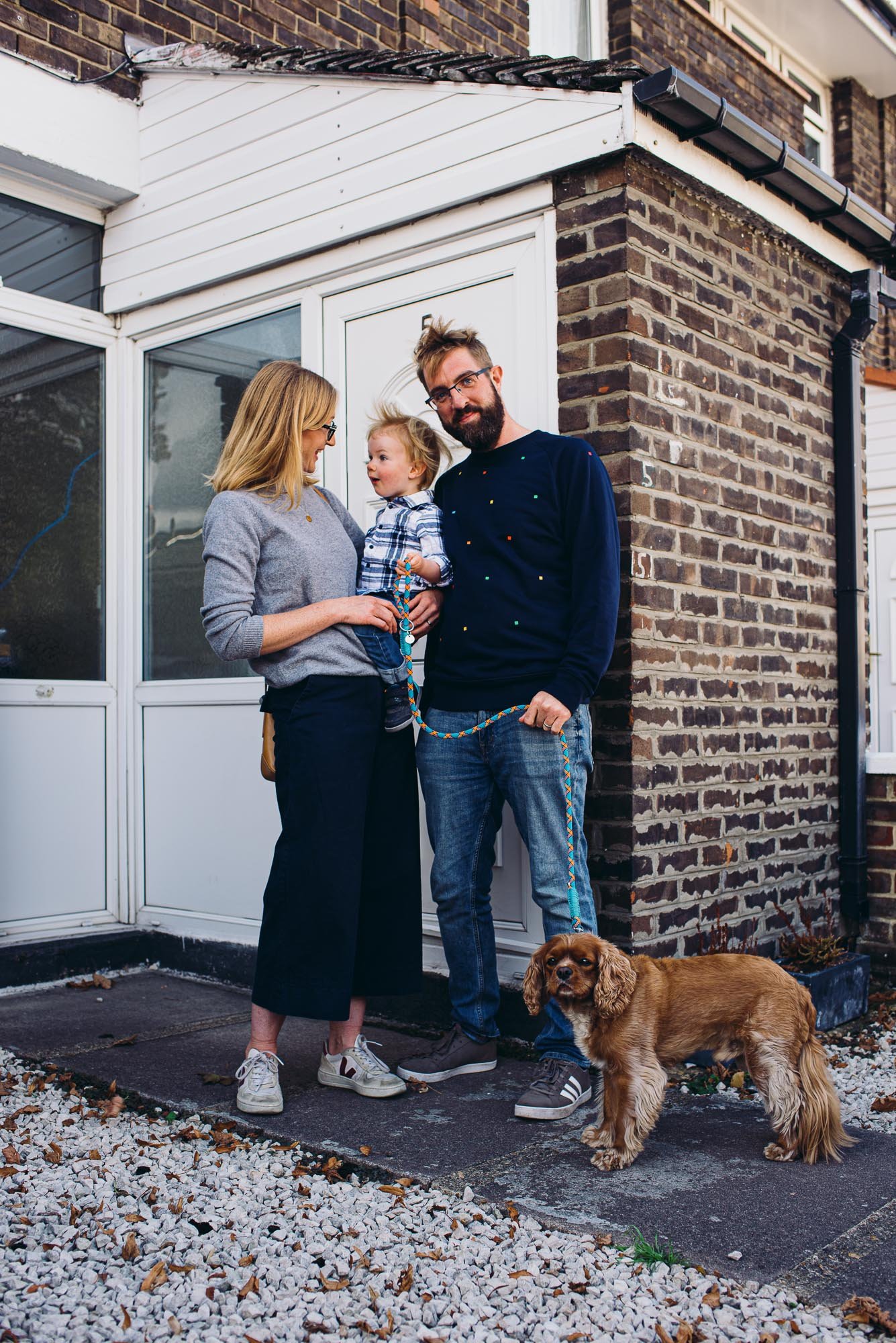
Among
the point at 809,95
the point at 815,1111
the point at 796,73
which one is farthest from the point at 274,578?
the point at 809,95

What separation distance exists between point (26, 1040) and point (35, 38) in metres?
4.20

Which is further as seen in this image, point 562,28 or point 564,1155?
point 562,28

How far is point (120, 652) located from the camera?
574cm

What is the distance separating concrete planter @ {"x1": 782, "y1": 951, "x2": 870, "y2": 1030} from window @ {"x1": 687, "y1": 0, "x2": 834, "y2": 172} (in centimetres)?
735

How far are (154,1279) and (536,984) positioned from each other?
1.16m

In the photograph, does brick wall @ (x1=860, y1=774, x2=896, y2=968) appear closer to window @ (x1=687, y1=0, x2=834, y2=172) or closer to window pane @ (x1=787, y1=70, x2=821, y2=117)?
window @ (x1=687, y1=0, x2=834, y2=172)

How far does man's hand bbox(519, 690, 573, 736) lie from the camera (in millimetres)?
3439

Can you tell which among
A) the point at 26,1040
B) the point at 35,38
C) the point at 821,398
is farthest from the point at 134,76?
the point at 26,1040

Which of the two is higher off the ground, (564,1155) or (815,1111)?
(815,1111)

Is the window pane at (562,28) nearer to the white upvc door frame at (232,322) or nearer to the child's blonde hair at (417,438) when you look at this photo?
the white upvc door frame at (232,322)

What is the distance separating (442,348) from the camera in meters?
3.72

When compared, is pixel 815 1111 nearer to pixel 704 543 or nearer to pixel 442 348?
pixel 704 543

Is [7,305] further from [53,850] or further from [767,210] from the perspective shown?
[767,210]

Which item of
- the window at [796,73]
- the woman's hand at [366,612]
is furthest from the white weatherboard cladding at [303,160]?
the window at [796,73]
